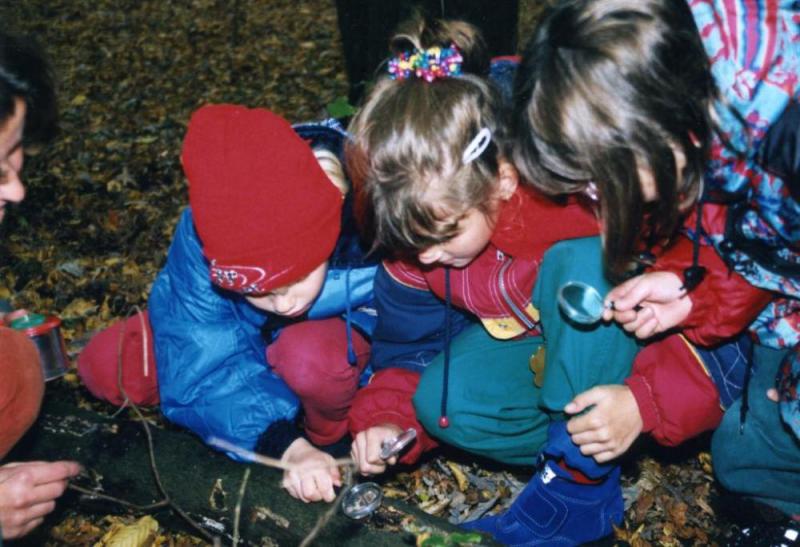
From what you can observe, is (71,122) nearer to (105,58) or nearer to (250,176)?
(105,58)

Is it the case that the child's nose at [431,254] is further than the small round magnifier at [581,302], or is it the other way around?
the child's nose at [431,254]

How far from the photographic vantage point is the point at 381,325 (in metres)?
2.94

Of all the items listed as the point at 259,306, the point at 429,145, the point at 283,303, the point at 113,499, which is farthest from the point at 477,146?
the point at 113,499

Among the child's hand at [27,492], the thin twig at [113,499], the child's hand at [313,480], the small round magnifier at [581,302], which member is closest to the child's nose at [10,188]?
the child's hand at [27,492]

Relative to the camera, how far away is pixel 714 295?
2.39 metres

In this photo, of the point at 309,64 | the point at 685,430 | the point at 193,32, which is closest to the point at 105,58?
the point at 193,32

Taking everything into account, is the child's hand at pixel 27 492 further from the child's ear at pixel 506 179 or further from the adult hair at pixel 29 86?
the child's ear at pixel 506 179

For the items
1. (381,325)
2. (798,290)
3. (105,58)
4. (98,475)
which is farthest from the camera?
(105,58)

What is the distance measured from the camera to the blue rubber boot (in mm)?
2578

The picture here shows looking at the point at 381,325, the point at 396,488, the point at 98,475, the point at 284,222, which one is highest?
the point at 284,222

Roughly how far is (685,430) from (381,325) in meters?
1.13

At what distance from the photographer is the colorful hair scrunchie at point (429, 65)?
7.80 ft

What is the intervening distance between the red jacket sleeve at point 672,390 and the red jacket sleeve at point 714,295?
89 millimetres

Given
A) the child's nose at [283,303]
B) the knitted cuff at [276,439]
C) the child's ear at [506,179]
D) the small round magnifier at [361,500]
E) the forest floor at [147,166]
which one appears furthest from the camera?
the forest floor at [147,166]
